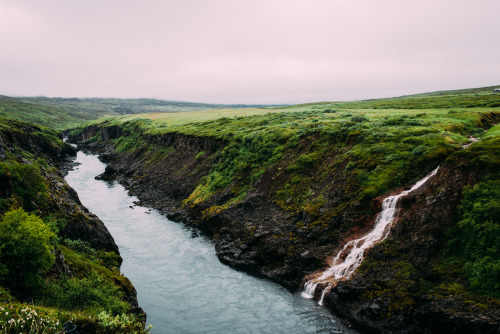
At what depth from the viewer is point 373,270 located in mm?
24516

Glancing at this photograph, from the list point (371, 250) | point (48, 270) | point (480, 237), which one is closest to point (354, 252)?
point (371, 250)

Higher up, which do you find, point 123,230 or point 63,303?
point 63,303

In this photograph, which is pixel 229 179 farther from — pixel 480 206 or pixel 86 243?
pixel 480 206

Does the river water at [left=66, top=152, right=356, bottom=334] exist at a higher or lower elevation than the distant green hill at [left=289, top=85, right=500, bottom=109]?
lower

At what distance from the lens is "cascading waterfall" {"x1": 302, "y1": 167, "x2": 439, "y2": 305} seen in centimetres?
2605

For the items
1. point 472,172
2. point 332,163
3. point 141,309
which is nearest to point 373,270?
point 472,172

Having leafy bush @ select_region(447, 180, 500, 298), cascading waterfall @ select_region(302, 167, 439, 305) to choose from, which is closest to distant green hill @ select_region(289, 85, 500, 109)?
cascading waterfall @ select_region(302, 167, 439, 305)

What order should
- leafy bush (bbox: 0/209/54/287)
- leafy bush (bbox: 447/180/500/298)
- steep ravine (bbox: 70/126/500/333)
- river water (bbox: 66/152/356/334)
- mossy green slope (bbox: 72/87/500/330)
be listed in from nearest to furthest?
leafy bush (bbox: 0/209/54/287), leafy bush (bbox: 447/180/500/298), steep ravine (bbox: 70/126/500/333), mossy green slope (bbox: 72/87/500/330), river water (bbox: 66/152/356/334)

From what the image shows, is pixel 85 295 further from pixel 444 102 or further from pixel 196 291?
pixel 444 102

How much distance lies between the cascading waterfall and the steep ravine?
27.0 inches

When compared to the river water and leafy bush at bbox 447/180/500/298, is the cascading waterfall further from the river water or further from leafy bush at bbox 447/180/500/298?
leafy bush at bbox 447/180/500/298

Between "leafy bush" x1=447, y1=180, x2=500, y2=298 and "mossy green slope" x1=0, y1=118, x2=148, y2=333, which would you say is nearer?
"mossy green slope" x1=0, y1=118, x2=148, y2=333

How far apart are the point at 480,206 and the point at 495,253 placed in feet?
11.6

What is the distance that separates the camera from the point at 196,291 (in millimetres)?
Answer: 27422
